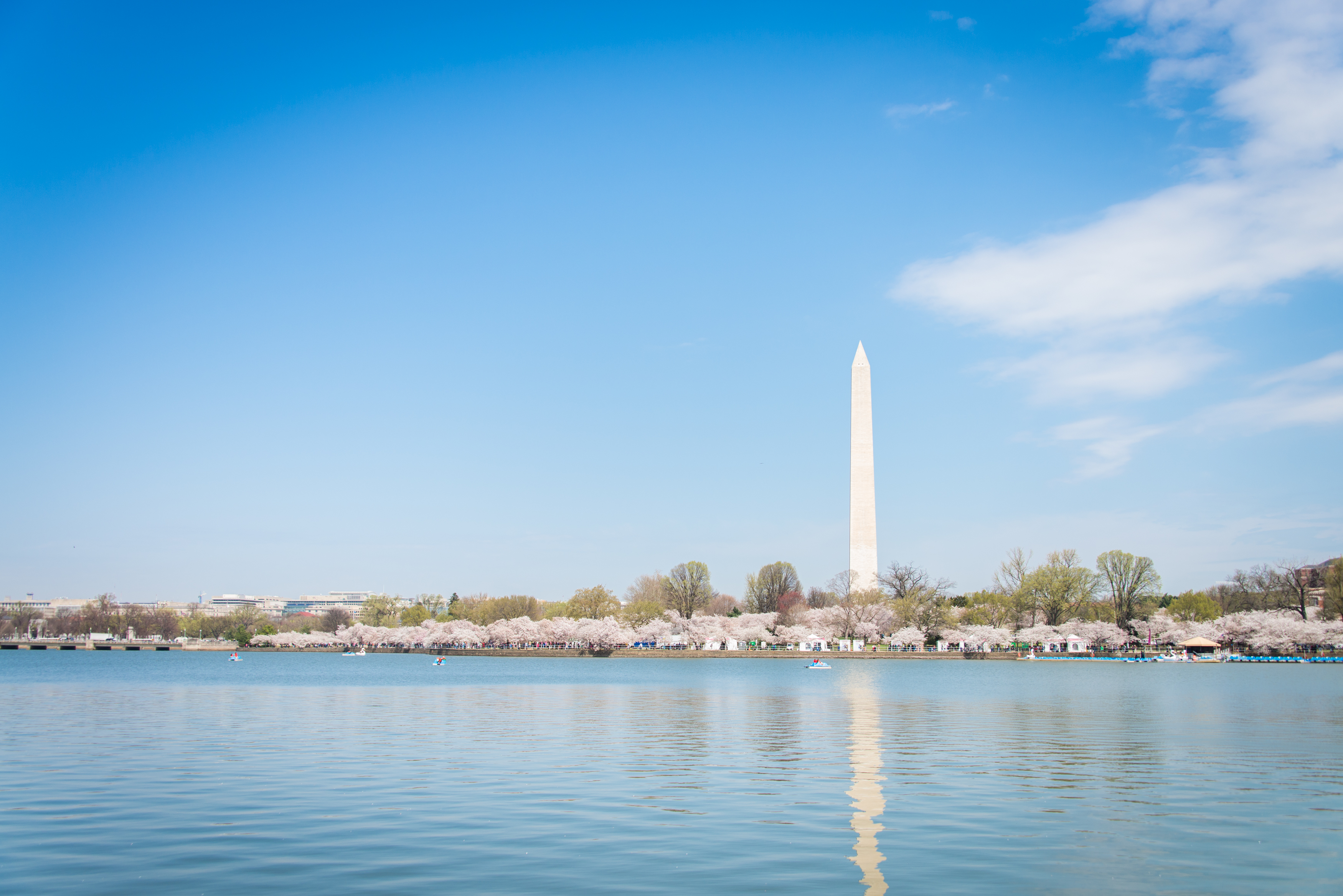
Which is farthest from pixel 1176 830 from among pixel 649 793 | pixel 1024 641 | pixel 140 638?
pixel 140 638

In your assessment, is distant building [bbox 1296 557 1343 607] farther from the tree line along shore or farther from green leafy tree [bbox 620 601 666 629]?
green leafy tree [bbox 620 601 666 629]

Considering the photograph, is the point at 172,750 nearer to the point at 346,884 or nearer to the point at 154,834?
the point at 154,834

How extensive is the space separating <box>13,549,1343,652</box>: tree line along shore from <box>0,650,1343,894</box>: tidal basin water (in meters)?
57.9

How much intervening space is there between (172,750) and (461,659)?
8253 cm

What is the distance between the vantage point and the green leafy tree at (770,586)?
124625mm

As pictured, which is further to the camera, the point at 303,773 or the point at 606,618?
the point at 606,618

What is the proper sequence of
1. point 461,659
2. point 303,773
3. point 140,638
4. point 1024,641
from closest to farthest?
point 303,773, point 1024,641, point 461,659, point 140,638

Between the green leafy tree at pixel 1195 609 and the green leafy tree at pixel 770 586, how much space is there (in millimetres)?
42663

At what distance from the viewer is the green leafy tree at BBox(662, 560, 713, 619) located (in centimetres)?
11856

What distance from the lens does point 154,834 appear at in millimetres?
12609

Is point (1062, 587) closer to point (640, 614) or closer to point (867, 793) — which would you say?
point (640, 614)

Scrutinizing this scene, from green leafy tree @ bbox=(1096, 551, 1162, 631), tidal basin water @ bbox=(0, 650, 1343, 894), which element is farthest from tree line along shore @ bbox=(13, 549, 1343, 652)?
tidal basin water @ bbox=(0, 650, 1343, 894)

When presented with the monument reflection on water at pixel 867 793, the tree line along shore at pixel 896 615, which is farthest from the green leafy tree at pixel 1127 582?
the monument reflection on water at pixel 867 793

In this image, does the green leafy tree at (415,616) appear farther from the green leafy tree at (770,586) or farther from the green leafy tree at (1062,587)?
the green leafy tree at (1062,587)
